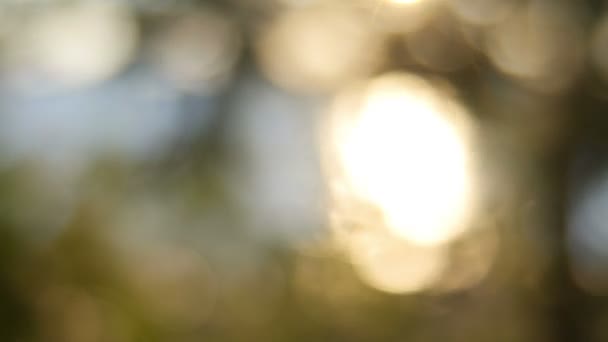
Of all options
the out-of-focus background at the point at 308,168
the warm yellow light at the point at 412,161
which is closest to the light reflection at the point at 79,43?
the out-of-focus background at the point at 308,168

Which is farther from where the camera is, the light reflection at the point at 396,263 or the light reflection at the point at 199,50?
the light reflection at the point at 199,50

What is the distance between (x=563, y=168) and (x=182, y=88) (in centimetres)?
27

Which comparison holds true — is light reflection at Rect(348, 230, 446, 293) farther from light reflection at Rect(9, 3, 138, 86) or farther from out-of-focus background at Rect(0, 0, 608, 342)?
light reflection at Rect(9, 3, 138, 86)

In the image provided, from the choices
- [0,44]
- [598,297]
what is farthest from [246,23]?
[598,297]

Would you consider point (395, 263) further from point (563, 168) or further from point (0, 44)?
point (0, 44)

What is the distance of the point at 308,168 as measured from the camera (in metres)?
0.57

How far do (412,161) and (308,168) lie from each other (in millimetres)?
68

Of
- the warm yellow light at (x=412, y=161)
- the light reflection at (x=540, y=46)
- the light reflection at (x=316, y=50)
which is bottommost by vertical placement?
the warm yellow light at (x=412, y=161)

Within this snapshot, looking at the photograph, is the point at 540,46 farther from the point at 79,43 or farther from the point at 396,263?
the point at 79,43

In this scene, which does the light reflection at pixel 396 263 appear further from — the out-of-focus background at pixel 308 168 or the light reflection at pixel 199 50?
the light reflection at pixel 199 50

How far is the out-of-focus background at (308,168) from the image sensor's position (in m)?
0.52

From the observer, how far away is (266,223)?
58 centimetres

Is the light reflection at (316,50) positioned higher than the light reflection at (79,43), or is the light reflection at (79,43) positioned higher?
the light reflection at (316,50)

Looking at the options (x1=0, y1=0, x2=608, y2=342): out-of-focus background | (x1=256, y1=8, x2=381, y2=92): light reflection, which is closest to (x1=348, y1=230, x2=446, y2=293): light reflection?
(x1=0, y1=0, x2=608, y2=342): out-of-focus background
